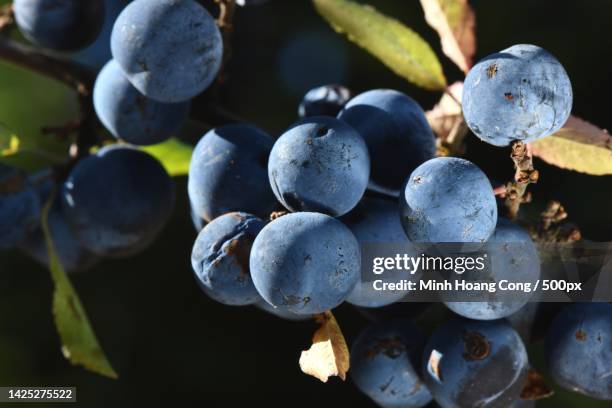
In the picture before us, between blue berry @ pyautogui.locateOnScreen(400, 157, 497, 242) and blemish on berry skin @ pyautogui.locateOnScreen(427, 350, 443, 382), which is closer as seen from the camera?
blue berry @ pyautogui.locateOnScreen(400, 157, 497, 242)

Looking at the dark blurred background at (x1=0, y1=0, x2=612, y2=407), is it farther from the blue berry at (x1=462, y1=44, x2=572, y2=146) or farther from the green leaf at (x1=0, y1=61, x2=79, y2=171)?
the blue berry at (x1=462, y1=44, x2=572, y2=146)

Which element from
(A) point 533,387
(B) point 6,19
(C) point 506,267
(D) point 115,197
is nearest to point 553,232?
(C) point 506,267

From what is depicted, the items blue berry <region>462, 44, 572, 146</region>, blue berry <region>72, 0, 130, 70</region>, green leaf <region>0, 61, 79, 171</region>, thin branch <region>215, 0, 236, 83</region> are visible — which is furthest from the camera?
green leaf <region>0, 61, 79, 171</region>

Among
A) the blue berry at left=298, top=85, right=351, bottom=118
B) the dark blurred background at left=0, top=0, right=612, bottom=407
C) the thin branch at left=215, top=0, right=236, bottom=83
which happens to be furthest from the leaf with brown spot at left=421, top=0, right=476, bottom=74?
the dark blurred background at left=0, top=0, right=612, bottom=407

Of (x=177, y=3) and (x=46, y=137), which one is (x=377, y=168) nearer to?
(x=177, y=3)

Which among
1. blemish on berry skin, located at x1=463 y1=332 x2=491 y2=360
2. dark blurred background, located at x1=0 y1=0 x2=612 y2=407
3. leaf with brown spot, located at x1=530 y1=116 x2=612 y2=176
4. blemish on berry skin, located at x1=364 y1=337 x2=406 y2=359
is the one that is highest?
leaf with brown spot, located at x1=530 y1=116 x2=612 y2=176

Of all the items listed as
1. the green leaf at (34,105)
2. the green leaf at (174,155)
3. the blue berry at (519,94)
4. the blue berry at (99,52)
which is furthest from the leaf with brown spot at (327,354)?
the green leaf at (34,105)

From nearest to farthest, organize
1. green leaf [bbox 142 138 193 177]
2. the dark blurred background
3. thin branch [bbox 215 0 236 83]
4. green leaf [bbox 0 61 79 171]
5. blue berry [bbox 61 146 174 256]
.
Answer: thin branch [bbox 215 0 236 83], blue berry [bbox 61 146 174 256], green leaf [bbox 142 138 193 177], the dark blurred background, green leaf [bbox 0 61 79 171]

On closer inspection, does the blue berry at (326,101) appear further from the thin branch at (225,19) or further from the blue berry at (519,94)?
the blue berry at (519,94)
